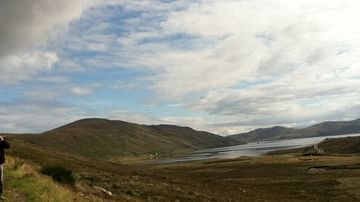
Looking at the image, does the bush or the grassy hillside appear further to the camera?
the bush

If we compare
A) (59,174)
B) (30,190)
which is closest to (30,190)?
(30,190)

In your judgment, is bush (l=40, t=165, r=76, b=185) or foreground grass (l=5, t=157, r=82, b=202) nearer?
foreground grass (l=5, t=157, r=82, b=202)

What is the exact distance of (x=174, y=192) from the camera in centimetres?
3834

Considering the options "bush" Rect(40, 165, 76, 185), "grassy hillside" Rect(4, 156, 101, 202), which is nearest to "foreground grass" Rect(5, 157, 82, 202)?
"grassy hillside" Rect(4, 156, 101, 202)

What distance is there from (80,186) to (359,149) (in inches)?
4434

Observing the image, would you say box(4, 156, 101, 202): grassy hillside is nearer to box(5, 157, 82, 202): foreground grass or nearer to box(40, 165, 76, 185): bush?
box(5, 157, 82, 202): foreground grass

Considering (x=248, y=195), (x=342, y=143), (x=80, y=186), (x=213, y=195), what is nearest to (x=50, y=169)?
(x=80, y=186)

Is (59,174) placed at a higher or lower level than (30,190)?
higher

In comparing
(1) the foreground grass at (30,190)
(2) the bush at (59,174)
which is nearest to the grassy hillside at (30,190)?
(1) the foreground grass at (30,190)

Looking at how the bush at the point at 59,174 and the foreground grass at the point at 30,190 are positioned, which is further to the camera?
the bush at the point at 59,174

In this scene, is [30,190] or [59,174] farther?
[59,174]

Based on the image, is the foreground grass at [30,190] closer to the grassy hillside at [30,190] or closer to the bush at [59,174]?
the grassy hillside at [30,190]

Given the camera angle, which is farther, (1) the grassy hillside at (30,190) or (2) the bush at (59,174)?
(2) the bush at (59,174)

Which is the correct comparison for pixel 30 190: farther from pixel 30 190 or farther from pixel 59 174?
pixel 59 174
